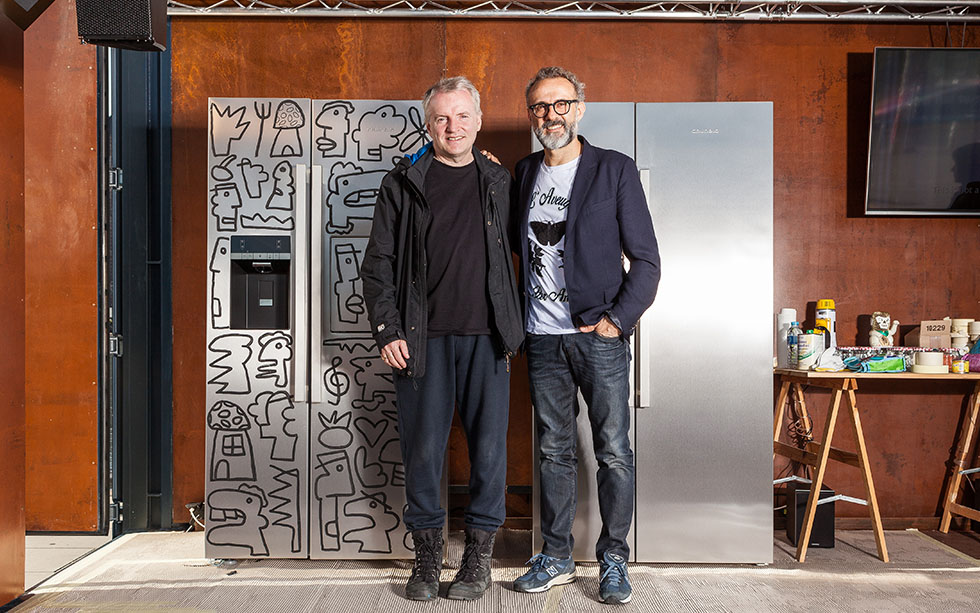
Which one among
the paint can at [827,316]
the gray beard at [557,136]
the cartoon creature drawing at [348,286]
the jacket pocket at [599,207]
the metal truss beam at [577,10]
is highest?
the metal truss beam at [577,10]

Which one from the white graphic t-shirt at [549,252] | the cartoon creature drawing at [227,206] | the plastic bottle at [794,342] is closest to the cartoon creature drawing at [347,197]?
the cartoon creature drawing at [227,206]

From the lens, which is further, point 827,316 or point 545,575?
point 827,316

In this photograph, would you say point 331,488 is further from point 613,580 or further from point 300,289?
point 613,580

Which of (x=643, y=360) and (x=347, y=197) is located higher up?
(x=347, y=197)

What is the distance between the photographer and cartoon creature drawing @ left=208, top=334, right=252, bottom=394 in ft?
9.37

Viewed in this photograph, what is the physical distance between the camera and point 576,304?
246cm

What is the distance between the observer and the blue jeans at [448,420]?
2498mm

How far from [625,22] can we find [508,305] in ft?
6.22

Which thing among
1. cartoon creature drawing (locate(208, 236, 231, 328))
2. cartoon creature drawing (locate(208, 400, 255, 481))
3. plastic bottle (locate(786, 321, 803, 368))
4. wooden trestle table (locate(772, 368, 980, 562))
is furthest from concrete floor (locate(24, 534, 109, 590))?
plastic bottle (locate(786, 321, 803, 368))

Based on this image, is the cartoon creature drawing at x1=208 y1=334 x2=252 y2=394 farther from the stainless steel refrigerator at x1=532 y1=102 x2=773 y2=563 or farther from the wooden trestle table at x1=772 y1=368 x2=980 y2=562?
the wooden trestle table at x1=772 y1=368 x2=980 y2=562

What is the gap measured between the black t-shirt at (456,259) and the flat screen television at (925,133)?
2.14 metres

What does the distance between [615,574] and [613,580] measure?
3 centimetres

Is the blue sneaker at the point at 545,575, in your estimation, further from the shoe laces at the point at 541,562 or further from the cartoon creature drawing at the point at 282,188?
the cartoon creature drawing at the point at 282,188

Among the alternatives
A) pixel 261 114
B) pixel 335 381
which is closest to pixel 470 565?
pixel 335 381
